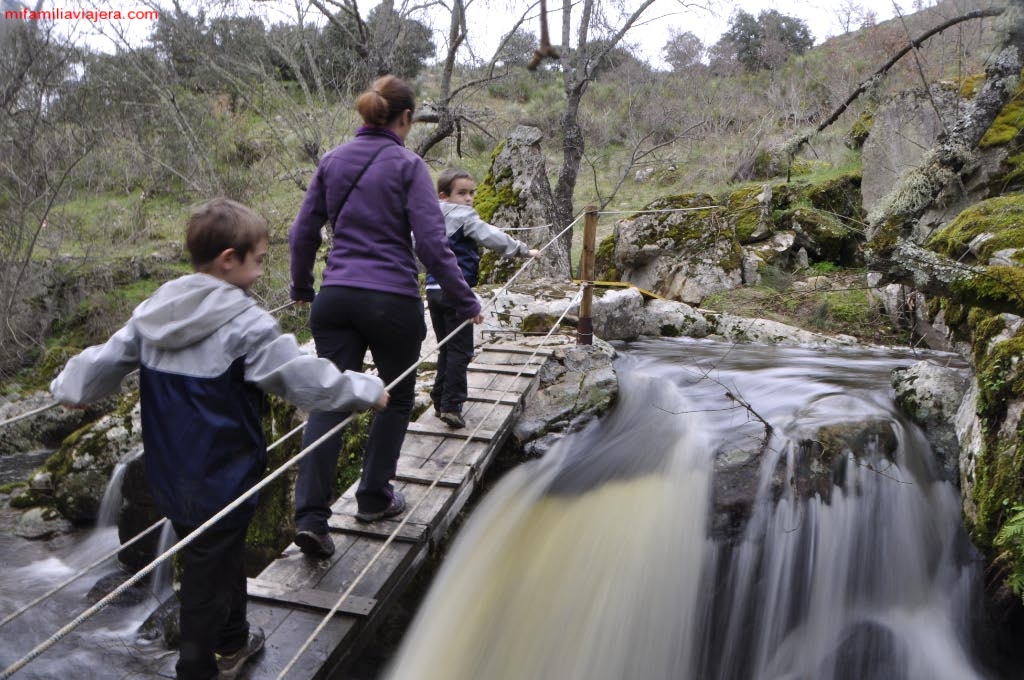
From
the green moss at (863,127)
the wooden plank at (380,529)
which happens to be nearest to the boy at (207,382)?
the wooden plank at (380,529)

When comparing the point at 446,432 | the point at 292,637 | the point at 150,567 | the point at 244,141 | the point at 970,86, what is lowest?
the point at 292,637

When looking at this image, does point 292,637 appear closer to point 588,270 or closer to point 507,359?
point 507,359

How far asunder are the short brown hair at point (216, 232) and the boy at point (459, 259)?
2.01m

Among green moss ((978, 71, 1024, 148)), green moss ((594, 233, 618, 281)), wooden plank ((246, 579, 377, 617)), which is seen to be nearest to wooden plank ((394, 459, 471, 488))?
wooden plank ((246, 579, 377, 617))

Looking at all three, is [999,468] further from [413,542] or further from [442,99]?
[442,99]

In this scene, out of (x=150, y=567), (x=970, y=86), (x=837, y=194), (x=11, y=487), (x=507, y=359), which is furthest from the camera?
(x=837, y=194)

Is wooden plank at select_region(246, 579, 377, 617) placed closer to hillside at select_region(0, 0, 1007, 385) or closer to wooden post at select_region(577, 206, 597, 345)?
wooden post at select_region(577, 206, 597, 345)

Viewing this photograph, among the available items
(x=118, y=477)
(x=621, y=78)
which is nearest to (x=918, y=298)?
(x=118, y=477)

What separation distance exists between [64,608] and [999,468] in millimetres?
6229

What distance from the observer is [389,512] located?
142 inches

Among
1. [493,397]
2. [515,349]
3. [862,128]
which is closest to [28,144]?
[515,349]

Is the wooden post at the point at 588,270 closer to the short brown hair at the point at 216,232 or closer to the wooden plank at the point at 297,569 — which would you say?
the wooden plank at the point at 297,569

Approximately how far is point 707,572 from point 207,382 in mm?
2706

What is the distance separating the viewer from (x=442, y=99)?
12.1 meters
